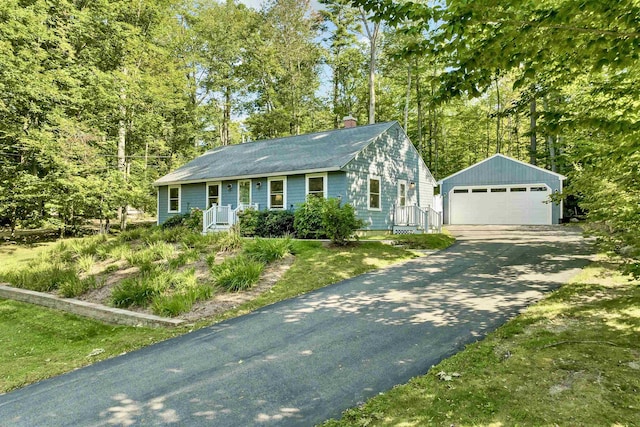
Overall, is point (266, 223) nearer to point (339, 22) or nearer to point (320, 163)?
point (320, 163)

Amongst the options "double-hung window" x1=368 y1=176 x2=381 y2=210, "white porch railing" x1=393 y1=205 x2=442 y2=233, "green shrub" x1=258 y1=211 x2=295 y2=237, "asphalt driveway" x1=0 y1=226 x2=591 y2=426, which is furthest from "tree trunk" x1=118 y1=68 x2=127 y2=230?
"asphalt driveway" x1=0 y1=226 x2=591 y2=426

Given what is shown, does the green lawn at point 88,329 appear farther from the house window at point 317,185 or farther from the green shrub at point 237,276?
the house window at point 317,185

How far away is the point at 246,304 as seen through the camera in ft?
23.0

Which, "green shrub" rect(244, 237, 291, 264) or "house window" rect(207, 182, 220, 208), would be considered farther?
"house window" rect(207, 182, 220, 208)

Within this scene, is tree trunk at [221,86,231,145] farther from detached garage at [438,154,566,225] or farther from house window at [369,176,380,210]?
house window at [369,176,380,210]

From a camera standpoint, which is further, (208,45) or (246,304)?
(208,45)

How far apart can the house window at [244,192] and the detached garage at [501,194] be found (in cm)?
1325

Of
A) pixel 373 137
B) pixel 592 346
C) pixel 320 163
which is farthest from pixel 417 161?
pixel 592 346

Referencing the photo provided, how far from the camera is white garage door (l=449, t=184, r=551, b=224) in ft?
69.4

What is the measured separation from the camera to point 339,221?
1089 centimetres

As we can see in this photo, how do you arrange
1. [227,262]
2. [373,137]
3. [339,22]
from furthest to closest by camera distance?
1. [339,22]
2. [373,137]
3. [227,262]

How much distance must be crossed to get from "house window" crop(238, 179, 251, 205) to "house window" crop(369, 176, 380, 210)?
554 cm

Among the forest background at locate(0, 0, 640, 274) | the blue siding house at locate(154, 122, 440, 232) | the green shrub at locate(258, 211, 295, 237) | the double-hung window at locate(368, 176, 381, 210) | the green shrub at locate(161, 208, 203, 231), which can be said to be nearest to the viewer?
the forest background at locate(0, 0, 640, 274)

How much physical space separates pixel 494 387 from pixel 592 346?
1621mm
